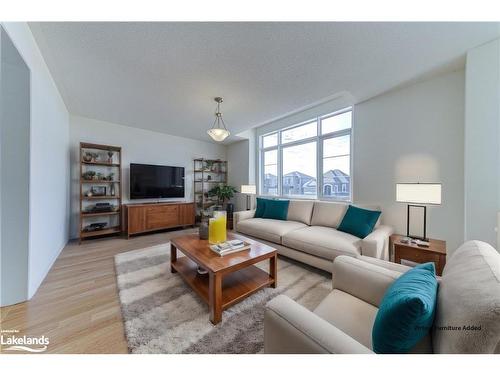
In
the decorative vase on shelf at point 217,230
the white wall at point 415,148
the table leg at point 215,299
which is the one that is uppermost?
the white wall at point 415,148

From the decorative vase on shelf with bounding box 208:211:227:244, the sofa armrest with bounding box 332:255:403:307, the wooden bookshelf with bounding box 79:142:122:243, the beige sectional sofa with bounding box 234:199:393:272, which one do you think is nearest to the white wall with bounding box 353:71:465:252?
the beige sectional sofa with bounding box 234:199:393:272

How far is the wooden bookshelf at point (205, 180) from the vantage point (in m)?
4.91

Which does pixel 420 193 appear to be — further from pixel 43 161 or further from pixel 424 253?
pixel 43 161

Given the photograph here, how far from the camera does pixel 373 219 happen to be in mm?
2223

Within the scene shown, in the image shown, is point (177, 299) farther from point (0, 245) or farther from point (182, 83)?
point (182, 83)

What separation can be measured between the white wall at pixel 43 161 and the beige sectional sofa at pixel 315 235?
2.42 meters

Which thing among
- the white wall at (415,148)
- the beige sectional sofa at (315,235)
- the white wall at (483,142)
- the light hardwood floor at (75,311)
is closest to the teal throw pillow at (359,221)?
the beige sectional sofa at (315,235)

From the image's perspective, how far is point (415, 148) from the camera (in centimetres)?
239

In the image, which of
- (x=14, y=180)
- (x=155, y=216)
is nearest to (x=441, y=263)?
(x=14, y=180)

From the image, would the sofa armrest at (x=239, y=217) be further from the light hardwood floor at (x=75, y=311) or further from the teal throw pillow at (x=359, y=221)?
the light hardwood floor at (x=75, y=311)

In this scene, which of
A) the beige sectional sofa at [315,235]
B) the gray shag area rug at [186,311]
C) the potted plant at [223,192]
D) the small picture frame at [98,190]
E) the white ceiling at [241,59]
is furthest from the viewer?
the potted plant at [223,192]

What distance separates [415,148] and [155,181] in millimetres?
4647

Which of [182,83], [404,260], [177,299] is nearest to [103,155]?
[182,83]

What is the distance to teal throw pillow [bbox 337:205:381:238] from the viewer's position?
2209 mm
